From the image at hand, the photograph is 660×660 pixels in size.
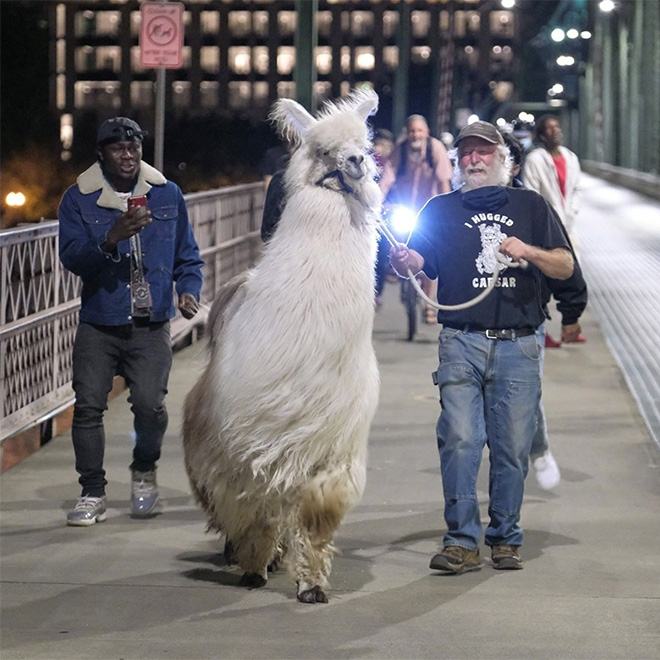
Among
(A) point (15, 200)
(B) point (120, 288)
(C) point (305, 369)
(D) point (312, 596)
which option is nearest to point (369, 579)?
(D) point (312, 596)

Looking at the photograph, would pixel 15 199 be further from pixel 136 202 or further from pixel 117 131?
pixel 136 202

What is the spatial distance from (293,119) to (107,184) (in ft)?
5.16

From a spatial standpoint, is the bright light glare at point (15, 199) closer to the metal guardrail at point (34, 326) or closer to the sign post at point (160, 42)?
the sign post at point (160, 42)

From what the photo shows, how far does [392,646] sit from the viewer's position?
5.91m

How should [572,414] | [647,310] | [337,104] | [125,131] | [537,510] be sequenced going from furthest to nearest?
[647,310] → [572,414] → [537,510] → [125,131] → [337,104]

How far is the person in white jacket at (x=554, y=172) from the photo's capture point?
44.0 ft

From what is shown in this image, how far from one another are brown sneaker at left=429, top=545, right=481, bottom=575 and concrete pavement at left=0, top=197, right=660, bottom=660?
0.06 metres

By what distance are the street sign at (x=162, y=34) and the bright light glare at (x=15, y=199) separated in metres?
24.4

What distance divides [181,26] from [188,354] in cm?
286

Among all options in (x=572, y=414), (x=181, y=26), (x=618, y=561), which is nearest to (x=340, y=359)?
(x=618, y=561)

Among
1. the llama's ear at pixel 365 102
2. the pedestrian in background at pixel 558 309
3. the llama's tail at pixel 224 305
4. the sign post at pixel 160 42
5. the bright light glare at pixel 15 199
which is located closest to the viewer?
the llama's ear at pixel 365 102

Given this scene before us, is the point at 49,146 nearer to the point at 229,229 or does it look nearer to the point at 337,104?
the point at 229,229

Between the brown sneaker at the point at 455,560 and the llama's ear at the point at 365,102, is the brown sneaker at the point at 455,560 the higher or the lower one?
the lower one

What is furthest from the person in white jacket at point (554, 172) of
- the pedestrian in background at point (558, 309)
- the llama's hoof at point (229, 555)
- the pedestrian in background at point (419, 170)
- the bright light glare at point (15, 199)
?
the bright light glare at point (15, 199)
